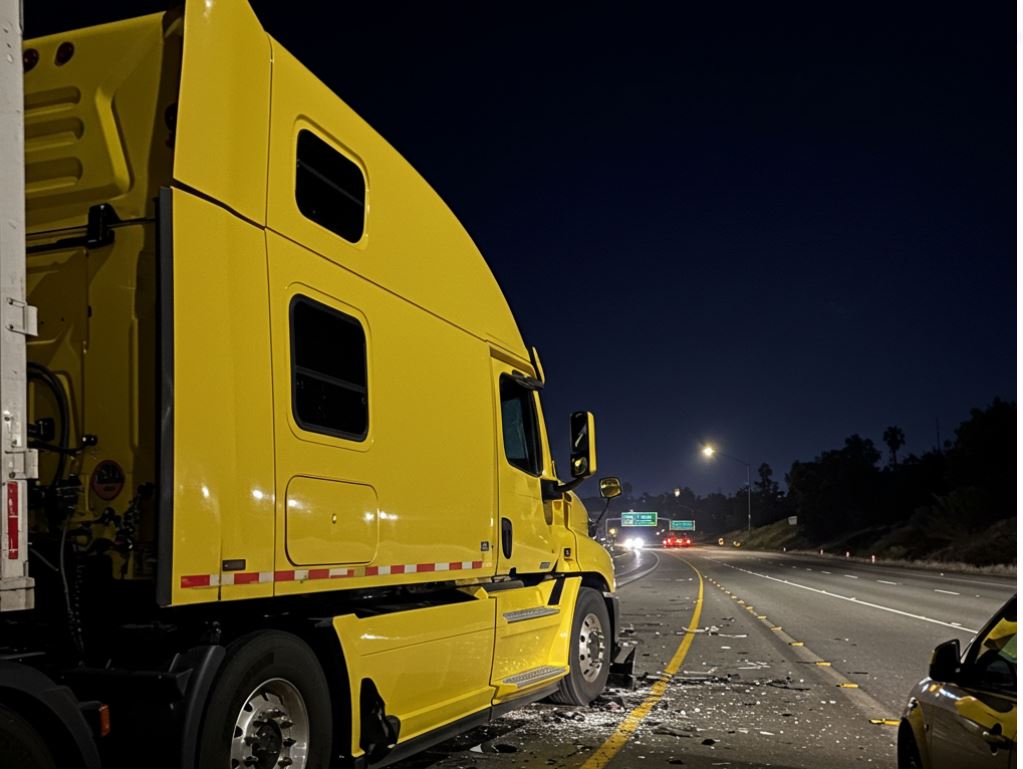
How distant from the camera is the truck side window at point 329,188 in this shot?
510 cm

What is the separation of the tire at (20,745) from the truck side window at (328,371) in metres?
1.83

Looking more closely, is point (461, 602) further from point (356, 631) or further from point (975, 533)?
point (975, 533)

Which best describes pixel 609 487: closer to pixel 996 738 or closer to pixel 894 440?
pixel 996 738

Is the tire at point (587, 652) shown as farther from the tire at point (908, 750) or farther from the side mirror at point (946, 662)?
the side mirror at point (946, 662)

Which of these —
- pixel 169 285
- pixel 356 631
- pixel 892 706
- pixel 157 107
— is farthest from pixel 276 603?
pixel 892 706

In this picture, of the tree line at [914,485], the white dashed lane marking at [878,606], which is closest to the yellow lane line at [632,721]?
the white dashed lane marking at [878,606]

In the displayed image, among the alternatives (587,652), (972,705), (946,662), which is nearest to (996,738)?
(972,705)

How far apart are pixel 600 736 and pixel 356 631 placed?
2.77 m

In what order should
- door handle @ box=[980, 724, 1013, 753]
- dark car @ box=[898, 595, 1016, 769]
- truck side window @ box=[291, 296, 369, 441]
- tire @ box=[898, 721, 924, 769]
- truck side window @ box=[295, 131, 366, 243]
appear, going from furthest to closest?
truck side window @ box=[295, 131, 366, 243]
truck side window @ box=[291, 296, 369, 441]
tire @ box=[898, 721, 924, 769]
dark car @ box=[898, 595, 1016, 769]
door handle @ box=[980, 724, 1013, 753]

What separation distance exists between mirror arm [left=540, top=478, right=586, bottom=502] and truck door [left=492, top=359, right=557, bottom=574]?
0.26 feet

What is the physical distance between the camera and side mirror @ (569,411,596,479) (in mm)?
8195

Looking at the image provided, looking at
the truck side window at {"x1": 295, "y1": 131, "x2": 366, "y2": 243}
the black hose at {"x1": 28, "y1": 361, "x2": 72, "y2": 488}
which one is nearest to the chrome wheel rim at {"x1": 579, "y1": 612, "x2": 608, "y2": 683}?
the truck side window at {"x1": 295, "y1": 131, "x2": 366, "y2": 243}

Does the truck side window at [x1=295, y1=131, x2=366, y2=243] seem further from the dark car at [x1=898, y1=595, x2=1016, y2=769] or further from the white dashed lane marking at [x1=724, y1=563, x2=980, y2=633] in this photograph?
the white dashed lane marking at [x1=724, y1=563, x2=980, y2=633]

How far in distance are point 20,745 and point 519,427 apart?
4.90 metres
